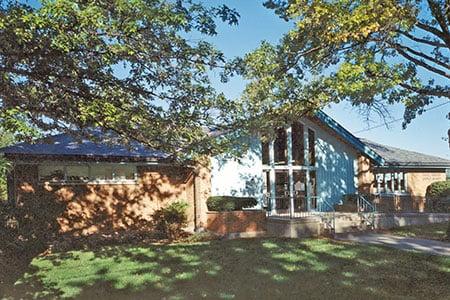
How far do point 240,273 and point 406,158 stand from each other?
23.3 meters

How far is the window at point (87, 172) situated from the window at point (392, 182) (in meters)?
17.6

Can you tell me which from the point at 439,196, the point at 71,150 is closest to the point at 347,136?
the point at 439,196

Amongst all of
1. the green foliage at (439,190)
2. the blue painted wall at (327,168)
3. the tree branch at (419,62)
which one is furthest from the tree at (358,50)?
the green foliage at (439,190)

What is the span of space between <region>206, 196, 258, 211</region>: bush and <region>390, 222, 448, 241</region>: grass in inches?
235

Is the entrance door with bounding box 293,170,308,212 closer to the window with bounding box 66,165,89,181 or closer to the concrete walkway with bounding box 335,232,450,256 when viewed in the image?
the concrete walkway with bounding box 335,232,450,256

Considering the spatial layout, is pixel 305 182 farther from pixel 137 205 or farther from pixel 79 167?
pixel 79 167

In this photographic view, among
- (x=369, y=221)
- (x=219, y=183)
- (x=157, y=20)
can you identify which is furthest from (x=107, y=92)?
(x=369, y=221)

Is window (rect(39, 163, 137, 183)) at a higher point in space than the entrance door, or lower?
higher

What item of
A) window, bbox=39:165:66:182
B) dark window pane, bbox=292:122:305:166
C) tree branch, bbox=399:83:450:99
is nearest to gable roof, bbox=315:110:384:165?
dark window pane, bbox=292:122:305:166

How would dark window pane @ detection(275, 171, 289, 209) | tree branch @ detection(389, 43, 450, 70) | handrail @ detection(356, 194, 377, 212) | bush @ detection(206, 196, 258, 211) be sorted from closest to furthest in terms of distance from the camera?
tree branch @ detection(389, 43, 450, 70), bush @ detection(206, 196, 258, 211), handrail @ detection(356, 194, 377, 212), dark window pane @ detection(275, 171, 289, 209)

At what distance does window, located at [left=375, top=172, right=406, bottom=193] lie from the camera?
93.4 feet

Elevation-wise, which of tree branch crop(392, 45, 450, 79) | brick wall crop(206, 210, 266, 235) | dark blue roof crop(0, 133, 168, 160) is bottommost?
brick wall crop(206, 210, 266, 235)

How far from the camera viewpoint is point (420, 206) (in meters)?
27.6

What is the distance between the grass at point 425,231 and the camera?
51.1 feet
